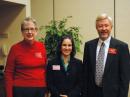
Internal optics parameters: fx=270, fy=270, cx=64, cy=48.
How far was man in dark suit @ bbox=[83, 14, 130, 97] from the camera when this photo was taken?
2.89 metres

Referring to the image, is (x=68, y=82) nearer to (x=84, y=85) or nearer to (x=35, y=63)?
(x=84, y=85)

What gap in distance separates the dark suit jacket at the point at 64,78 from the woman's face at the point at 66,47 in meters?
0.11

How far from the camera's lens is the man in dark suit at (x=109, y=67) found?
2.89m

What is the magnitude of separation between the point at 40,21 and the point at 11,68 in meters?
2.98

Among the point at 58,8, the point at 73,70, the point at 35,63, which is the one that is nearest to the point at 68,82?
the point at 73,70

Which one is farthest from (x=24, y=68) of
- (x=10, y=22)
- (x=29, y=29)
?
(x=10, y=22)

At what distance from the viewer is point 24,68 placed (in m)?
2.91

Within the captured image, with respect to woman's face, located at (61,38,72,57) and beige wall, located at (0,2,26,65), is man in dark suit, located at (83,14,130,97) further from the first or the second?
beige wall, located at (0,2,26,65)

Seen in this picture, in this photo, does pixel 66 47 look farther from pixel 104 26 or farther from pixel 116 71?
pixel 116 71

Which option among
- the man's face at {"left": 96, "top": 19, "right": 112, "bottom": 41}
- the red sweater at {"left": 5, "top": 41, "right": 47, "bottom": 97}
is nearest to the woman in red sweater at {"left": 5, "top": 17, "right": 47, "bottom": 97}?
the red sweater at {"left": 5, "top": 41, "right": 47, "bottom": 97}

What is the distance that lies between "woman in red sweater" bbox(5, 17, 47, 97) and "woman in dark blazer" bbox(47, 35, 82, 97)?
0.47 feet

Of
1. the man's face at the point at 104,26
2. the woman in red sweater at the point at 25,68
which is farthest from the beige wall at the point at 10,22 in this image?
the man's face at the point at 104,26

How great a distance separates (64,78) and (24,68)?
1.51 ft

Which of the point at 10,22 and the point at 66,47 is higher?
the point at 10,22
